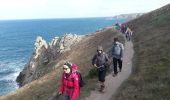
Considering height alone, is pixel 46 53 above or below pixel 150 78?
below

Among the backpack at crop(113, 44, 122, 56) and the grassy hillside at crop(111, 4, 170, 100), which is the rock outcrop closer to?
the grassy hillside at crop(111, 4, 170, 100)

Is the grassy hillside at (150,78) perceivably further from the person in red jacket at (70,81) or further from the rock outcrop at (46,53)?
the rock outcrop at (46,53)

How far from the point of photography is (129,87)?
2158cm

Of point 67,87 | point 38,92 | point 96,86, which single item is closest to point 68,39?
point 38,92

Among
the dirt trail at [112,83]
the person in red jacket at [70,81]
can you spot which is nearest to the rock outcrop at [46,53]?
the dirt trail at [112,83]

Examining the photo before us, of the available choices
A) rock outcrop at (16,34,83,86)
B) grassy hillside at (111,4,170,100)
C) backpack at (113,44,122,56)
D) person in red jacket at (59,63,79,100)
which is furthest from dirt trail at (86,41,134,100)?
rock outcrop at (16,34,83,86)

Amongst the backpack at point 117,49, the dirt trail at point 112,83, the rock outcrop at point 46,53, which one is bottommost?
the rock outcrop at point 46,53

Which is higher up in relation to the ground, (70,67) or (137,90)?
(70,67)

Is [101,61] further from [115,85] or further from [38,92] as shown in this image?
[38,92]

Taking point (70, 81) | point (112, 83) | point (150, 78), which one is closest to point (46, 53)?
point (112, 83)

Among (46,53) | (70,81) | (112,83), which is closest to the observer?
(70,81)

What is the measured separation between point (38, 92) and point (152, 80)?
605 inches

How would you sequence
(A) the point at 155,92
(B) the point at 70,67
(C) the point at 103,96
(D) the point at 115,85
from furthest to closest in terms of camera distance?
(D) the point at 115,85 → (C) the point at 103,96 → (A) the point at 155,92 → (B) the point at 70,67

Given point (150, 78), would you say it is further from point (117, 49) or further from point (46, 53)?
point (46, 53)
